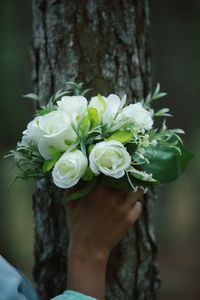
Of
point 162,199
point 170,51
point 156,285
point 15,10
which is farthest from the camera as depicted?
point 162,199

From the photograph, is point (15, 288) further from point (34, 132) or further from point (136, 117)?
point (136, 117)

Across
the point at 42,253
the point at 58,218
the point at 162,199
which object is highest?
the point at 58,218

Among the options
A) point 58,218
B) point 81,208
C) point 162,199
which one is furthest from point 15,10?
point 81,208

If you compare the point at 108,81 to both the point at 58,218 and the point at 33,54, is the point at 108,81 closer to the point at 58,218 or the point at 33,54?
the point at 33,54

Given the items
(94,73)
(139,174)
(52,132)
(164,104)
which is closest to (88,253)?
(139,174)

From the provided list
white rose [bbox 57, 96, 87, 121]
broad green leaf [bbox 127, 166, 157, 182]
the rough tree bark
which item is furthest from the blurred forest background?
broad green leaf [bbox 127, 166, 157, 182]

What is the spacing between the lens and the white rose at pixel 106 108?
1.87m

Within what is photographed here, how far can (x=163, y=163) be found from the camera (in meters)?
2.01

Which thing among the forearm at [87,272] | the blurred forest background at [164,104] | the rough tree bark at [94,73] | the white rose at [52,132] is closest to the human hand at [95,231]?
the forearm at [87,272]

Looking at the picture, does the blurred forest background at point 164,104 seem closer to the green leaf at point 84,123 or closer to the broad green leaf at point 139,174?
the green leaf at point 84,123

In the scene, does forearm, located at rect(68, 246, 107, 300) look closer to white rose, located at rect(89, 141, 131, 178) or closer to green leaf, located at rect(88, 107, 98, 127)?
white rose, located at rect(89, 141, 131, 178)

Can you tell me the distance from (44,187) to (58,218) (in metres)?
0.17

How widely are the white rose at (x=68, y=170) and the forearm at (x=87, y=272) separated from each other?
0.35m

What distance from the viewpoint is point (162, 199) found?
9250 mm
